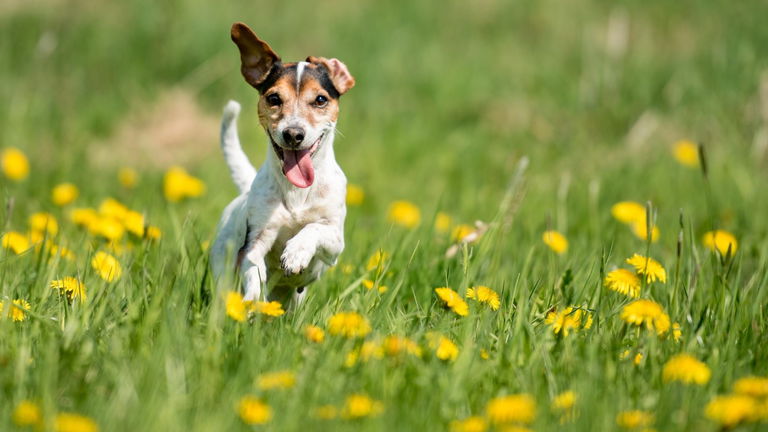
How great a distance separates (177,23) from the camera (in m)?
9.09

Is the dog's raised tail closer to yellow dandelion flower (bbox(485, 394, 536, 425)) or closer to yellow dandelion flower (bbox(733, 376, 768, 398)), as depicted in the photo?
yellow dandelion flower (bbox(485, 394, 536, 425))

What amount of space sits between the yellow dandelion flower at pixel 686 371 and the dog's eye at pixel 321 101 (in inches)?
72.1

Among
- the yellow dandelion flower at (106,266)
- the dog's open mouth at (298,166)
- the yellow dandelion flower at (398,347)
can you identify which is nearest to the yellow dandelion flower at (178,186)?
the yellow dandelion flower at (106,266)

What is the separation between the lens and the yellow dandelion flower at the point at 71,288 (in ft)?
11.8

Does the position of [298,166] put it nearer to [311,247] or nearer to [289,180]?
[289,180]

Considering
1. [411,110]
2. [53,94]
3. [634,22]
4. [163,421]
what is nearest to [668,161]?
[411,110]

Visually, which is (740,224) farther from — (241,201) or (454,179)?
(241,201)

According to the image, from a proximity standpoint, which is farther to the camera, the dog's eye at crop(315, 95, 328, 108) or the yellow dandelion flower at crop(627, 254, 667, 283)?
the dog's eye at crop(315, 95, 328, 108)

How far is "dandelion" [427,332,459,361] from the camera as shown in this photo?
10.4 ft

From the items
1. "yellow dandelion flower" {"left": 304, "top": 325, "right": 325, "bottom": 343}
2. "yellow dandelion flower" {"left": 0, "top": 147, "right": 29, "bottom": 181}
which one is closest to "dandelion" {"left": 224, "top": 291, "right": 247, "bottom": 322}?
"yellow dandelion flower" {"left": 304, "top": 325, "right": 325, "bottom": 343}

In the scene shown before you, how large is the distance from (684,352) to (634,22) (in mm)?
8409

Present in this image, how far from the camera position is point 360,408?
8.71ft

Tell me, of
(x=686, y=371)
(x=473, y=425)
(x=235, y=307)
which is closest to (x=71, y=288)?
(x=235, y=307)

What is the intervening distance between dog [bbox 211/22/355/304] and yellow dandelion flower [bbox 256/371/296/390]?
40.2 inches
